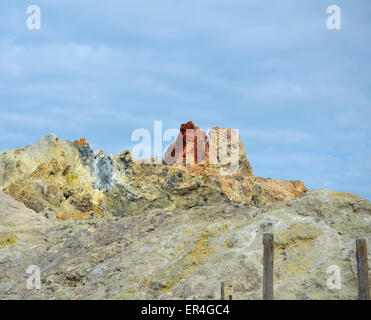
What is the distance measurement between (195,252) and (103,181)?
59.7 ft

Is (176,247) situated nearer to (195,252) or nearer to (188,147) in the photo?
(195,252)

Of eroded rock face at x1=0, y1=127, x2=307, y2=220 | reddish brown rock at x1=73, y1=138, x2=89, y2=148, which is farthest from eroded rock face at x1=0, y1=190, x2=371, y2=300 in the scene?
reddish brown rock at x1=73, y1=138, x2=89, y2=148

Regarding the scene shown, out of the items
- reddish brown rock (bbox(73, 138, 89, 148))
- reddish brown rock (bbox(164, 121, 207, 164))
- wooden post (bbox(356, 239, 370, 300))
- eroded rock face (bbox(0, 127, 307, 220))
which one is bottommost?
wooden post (bbox(356, 239, 370, 300))

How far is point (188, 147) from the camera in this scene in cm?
4306

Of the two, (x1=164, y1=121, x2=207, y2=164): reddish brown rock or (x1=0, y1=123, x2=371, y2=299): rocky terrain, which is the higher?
(x1=164, y1=121, x2=207, y2=164): reddish brown rock

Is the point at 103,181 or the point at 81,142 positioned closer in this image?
the point at 103,181

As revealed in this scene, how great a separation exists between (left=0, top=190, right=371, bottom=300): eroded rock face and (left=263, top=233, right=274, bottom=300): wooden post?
4.63 feet

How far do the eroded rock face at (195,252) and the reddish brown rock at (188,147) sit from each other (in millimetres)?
19052

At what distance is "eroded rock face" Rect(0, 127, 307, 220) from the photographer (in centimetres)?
3197

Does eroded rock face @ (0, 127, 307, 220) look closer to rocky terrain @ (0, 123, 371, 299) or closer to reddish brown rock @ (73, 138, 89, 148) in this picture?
reddish brown rock @ (73, 138, 89, 148)

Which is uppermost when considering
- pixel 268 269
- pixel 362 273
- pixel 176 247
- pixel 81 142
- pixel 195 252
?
pixel 81 142

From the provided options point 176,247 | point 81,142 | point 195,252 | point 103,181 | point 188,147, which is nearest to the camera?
point 195,252

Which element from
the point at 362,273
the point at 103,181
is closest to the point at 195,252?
the point at 362,273
